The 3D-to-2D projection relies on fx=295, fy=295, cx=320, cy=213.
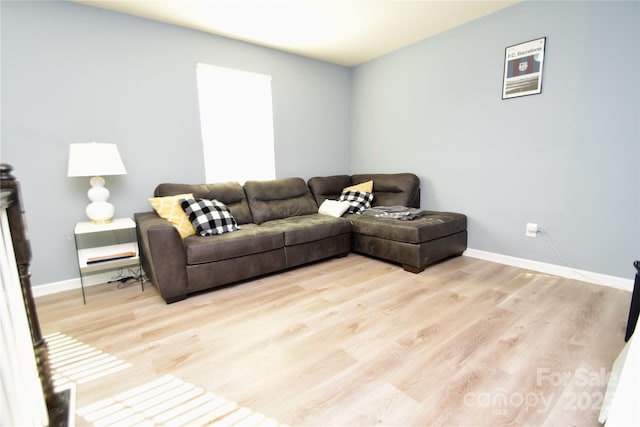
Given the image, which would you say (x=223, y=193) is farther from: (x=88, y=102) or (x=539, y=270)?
(x=539, y=270)

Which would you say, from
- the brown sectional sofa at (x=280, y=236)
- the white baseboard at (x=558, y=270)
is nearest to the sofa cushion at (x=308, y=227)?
the brown sectional sofa at (x=280, y=236)

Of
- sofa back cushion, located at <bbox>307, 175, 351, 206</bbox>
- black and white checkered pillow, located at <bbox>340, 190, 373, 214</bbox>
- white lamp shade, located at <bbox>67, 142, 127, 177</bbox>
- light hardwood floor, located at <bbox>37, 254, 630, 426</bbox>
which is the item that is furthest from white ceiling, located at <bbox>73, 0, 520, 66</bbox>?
light hardwood floor, located at <bbox>37, 254, 630, 426</bbox>

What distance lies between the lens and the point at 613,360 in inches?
59.6

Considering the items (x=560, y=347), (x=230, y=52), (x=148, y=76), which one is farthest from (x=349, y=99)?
(x=560, y=347)

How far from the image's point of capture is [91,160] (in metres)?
2.29

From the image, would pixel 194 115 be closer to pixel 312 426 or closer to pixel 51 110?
pixel 51 110

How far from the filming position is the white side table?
2301 millimetres

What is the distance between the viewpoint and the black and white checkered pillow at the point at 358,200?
366 centimetres

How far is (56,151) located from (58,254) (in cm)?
89

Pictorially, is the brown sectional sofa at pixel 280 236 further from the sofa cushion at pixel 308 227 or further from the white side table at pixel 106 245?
the white side table at pixel 106 245

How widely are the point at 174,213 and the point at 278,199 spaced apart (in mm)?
1254

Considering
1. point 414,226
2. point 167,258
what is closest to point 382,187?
point 414,226

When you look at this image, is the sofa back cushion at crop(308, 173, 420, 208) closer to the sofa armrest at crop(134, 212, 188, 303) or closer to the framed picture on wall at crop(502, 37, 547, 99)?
the framed picture on wall at crop(502, 37, 547, 99)

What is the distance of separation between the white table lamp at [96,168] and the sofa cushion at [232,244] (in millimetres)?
761
